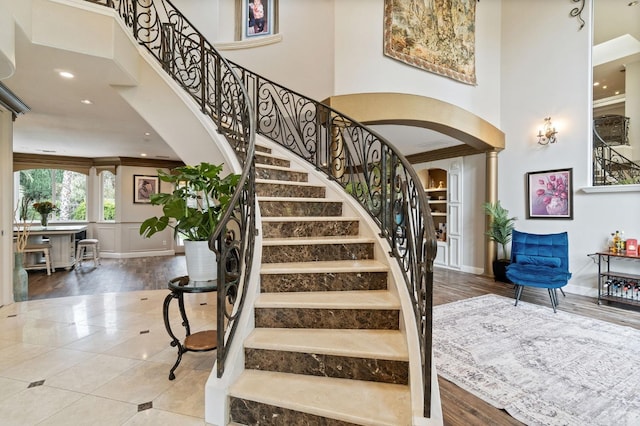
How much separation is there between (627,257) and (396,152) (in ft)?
13.5

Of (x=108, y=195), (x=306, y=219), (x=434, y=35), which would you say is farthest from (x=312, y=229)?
(x=108, y=195)

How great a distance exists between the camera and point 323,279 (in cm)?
231

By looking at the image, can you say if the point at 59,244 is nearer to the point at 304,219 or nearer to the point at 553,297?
the point at 304,219

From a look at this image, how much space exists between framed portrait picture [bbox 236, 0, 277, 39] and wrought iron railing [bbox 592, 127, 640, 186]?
5890mm

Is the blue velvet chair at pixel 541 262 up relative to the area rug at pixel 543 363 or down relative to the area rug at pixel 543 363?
up

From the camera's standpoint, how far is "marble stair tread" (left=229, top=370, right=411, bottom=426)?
1.48m

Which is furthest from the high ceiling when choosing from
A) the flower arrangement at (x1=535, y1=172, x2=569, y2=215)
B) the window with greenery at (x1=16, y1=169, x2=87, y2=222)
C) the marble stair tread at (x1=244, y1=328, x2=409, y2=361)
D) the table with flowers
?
the marble stair tread at (x1=244, y1=328, x2=409, y2=361)

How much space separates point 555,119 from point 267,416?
20.3 feet

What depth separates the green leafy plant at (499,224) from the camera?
5426 millimetres

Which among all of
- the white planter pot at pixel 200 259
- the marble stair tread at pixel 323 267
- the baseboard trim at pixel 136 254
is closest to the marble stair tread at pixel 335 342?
the marble stair tread at pixel 323 267

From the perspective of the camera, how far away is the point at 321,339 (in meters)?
1.90

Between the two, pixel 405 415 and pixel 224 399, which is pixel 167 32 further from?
pixel 405 415

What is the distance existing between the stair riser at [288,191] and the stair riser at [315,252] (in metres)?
0.82

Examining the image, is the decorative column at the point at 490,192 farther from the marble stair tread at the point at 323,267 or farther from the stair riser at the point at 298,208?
the marble stair tread at the point at 323,267
